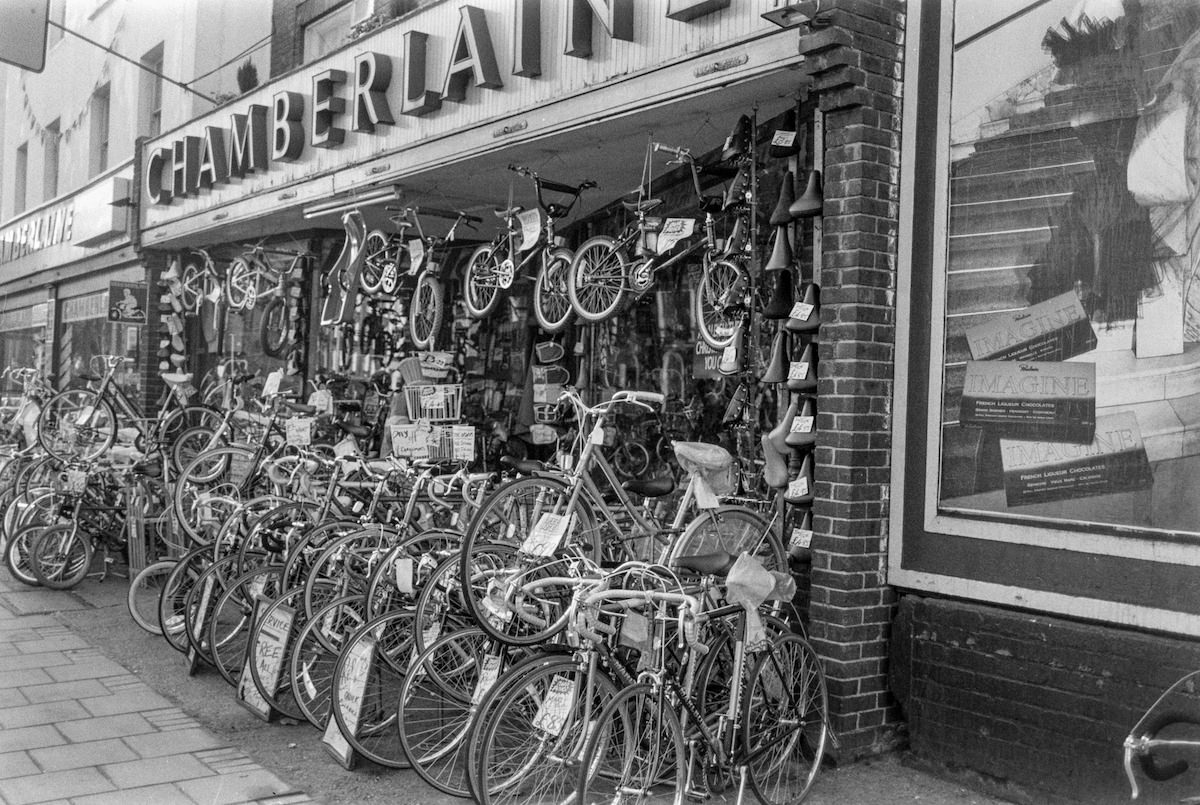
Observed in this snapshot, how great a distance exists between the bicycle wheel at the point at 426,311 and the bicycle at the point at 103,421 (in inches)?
99.1

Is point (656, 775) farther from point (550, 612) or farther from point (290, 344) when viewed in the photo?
point (290, 344)

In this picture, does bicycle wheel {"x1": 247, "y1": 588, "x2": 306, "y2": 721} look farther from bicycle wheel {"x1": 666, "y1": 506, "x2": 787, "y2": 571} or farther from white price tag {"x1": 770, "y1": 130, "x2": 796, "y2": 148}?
white price tag {"x1": 770, "y1": 130, "x2": 796, "y2": 148}

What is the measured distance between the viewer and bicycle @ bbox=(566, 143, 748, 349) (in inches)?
281

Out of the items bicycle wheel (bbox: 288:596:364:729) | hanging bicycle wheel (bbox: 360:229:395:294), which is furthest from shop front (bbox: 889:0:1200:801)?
hanging bicycle wheel (bbox: 360:229:395:294)

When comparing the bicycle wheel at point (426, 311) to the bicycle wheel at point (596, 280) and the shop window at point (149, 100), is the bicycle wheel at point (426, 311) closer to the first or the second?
the bicycle wheel at point (596, 280)

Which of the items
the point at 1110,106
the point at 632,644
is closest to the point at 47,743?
the point at 632,644

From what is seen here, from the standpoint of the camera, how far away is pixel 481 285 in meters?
9.33

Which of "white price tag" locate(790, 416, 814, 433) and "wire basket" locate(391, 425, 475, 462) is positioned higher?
"white price tag" locate(790, 416, 814, 433)

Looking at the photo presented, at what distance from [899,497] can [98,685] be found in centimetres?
515

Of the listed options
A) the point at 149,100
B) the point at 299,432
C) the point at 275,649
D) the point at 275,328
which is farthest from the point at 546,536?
the point at 149,100

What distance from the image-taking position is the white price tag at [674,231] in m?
7.23

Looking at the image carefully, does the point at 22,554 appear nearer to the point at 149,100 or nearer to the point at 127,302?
the point at 127,302

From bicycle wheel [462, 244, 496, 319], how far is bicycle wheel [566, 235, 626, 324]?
117cm

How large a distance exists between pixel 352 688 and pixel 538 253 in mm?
4875
